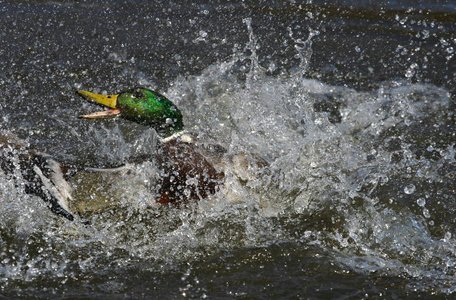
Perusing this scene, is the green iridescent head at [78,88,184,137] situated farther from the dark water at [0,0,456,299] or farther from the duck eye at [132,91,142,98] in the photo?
the dark water at [0,0,456,299]

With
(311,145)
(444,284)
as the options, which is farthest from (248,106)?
(444,284)

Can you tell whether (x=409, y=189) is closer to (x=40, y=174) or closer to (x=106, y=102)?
(x=106, y=102)

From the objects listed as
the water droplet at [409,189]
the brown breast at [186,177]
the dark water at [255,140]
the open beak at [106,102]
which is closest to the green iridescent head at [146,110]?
the open beak at [106,102]

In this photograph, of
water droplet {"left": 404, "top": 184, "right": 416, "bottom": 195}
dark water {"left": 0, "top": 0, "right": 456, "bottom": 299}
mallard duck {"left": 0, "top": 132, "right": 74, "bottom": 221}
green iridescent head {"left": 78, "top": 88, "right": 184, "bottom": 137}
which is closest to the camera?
dark water {"left": 0, "top": 0, "right": 456, "bottom": 299}

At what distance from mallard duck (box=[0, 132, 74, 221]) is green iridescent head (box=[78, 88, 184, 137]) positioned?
440 mm

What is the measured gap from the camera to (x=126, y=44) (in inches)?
240

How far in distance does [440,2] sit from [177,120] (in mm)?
3991

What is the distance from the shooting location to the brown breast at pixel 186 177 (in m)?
3.78

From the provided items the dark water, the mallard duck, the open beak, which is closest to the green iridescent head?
the open beak

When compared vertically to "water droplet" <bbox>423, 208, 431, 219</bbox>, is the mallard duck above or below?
above

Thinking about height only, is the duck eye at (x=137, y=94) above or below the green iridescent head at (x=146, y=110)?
above

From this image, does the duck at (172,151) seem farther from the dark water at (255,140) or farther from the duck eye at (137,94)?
the dark water at (255,140)

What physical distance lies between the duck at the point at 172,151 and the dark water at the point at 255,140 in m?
0.10

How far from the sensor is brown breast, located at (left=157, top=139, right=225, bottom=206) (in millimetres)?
3783
